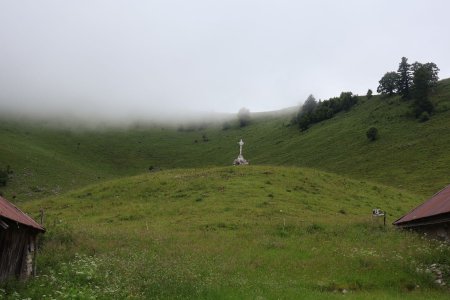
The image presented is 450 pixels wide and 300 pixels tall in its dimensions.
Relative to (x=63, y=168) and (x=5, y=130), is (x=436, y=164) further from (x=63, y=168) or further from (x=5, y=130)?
(x=5, y=130)

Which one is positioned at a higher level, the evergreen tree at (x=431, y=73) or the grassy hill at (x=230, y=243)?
the evergreen tree at (x=431, y=73)

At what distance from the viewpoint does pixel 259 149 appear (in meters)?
111

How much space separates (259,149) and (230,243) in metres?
83.6

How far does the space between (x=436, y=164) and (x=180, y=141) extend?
78.5m

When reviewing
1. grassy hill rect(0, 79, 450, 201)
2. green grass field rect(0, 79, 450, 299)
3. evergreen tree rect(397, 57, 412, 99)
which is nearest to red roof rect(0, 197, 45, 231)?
green grass field rect(0, 79, 450, 299)

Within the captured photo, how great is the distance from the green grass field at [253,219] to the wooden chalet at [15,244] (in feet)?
2.66

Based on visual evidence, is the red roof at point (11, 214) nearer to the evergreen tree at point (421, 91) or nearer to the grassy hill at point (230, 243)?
the grassy hill at point (230, 243)

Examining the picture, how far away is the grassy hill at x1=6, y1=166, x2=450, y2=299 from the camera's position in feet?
57.9

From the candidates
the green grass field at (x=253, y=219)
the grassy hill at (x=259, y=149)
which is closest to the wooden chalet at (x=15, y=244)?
the green grass field at (x=253, y=219)

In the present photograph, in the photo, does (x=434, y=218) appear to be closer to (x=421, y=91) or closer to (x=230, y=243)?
(x=230, y=243)

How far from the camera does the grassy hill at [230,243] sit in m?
17.6

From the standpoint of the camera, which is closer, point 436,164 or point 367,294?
point 367,294

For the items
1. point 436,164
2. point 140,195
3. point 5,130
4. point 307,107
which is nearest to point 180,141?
point 307,107

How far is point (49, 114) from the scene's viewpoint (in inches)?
6014
